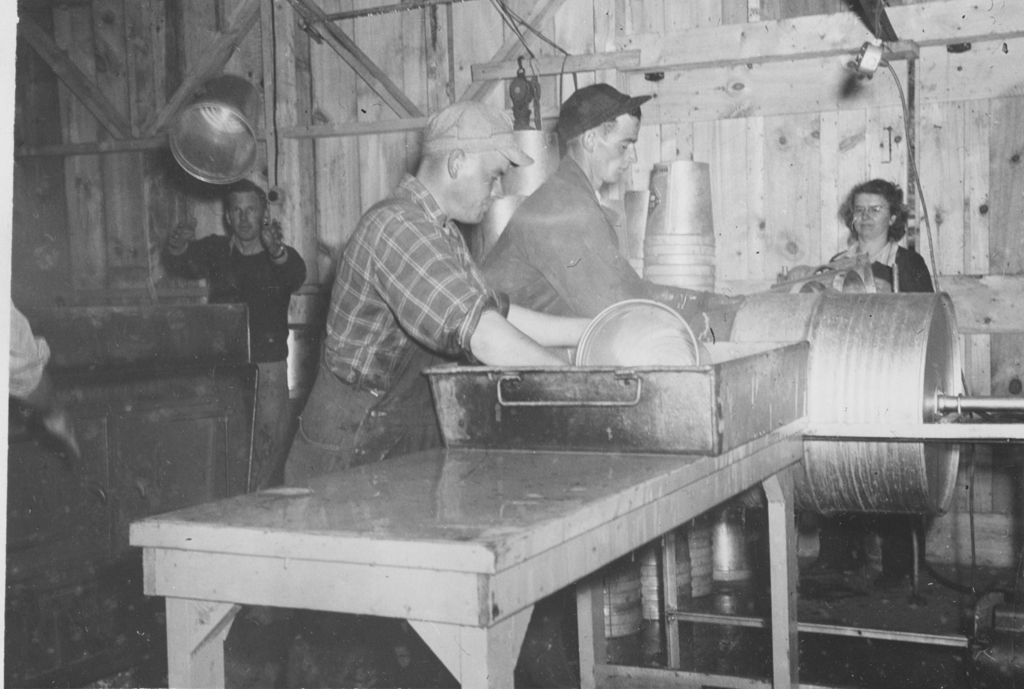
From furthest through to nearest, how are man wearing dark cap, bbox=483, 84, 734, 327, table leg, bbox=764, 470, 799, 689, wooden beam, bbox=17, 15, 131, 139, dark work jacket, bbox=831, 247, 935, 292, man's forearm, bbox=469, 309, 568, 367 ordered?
wooden beam, bbox=17, 15, 131, 139
dark work jacket, bbox=831, 247, 935, 292
man wearing dark cap, bbox=483, 84, 734, 327
table leg, bbox=764, 470, 799, 689
man's forearm, bbox=469, 309, 568, 367

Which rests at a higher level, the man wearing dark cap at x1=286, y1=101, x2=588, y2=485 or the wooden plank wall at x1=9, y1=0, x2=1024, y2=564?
the wooden plank wall at x1=9, y1=0, x2=1024, y2=564

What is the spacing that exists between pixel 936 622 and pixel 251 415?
3659 millimetres

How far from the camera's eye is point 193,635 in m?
1.94

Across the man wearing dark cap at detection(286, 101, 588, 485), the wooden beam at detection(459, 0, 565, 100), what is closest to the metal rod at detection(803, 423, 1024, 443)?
the man wearing dark cap at detection(286, 101, 588, 485)

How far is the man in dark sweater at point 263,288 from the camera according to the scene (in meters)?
7.18

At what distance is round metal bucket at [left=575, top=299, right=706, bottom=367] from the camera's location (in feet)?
9.16

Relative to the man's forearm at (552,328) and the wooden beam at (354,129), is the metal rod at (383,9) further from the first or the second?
the man's forearm at (552,328)

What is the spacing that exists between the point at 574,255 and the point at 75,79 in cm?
636

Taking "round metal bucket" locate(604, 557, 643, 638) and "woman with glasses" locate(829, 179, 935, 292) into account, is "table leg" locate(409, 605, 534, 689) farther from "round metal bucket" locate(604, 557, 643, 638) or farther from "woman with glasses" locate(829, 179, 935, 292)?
"woman with glasses" locate(829, 179, 935, 292)

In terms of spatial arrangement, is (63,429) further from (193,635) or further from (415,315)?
(193,635)

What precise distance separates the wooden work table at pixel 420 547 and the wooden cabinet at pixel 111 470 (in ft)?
7.57

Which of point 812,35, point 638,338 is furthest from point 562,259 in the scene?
point 812,35

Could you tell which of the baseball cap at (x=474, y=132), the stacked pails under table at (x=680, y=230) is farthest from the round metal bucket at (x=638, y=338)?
the stacked pails under table at (x=680, y=230)

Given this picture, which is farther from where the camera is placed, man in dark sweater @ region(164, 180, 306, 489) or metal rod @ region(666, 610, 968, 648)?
man in dark sweater @ region(164, 180, 306, 489)
